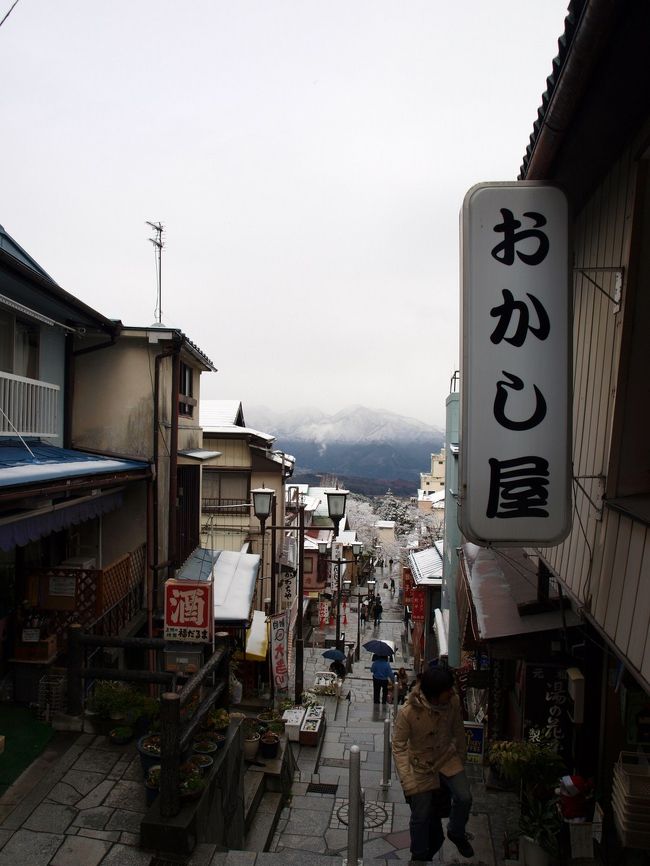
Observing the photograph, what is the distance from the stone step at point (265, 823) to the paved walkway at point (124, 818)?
0.22 meters

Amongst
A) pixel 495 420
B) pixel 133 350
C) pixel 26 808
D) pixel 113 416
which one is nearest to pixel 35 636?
pixel 26 808

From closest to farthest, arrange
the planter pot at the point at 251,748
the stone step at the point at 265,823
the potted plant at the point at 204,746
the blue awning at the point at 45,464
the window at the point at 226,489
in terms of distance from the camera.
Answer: the potted plant at the point at 204,746 → the blue awning at the point at 45,464 → the stone step at the point at 265,823 → the planter pot at the point at 251,748 → the window at the point at 226,489

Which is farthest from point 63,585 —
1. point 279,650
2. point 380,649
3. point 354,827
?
point 380,649

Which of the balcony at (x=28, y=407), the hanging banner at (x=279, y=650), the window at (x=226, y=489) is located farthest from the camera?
the window at (x=226, y=489)

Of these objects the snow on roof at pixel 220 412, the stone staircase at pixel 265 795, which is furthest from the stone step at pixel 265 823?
the snow on roof at pixel 220 412

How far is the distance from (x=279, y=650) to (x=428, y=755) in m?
12.5

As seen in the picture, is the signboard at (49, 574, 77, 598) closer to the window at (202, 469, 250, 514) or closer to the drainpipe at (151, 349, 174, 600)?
the drainpipe at (151, 349, 174, 600)

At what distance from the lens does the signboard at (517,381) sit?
5.75m

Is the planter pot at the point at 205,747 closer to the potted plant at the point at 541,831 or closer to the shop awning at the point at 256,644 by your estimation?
the potted plant at the point at 541,831

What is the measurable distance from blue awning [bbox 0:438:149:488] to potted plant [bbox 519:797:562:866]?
7.37m

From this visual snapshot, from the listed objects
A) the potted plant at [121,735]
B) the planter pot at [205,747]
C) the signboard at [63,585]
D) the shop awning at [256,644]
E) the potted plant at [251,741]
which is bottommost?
the shop awning at [256,644]

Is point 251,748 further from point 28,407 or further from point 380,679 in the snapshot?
point 380,679

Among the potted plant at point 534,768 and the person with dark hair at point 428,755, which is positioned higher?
the person with dark hair at point 428,755

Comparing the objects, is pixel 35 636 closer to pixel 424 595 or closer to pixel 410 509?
pixel 424 595
